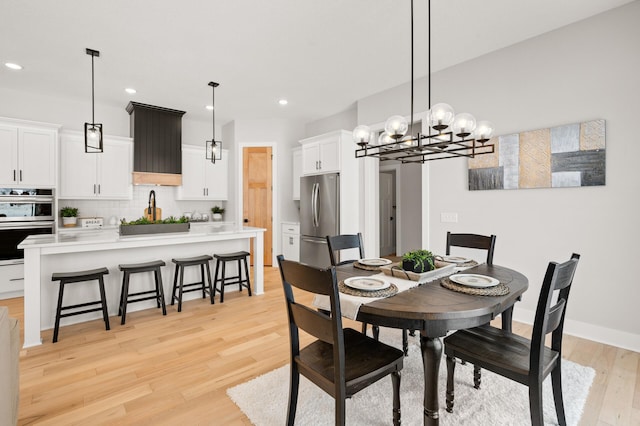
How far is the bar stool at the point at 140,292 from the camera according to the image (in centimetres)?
321

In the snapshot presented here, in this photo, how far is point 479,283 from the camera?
1757 millimetres

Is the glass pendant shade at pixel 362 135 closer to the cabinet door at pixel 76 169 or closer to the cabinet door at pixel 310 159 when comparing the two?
the cabinet door at pixel 310 159

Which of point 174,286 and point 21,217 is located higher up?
point 21,217

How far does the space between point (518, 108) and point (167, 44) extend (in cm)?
371

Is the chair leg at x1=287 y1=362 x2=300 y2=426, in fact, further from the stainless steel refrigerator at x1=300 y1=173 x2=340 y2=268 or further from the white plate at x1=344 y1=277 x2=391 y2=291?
the stainless steel refrigerator at x1=300 y1=173 x2=340 y2=268

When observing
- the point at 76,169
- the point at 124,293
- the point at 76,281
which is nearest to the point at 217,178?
the point at 76,169

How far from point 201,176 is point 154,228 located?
2.62 m

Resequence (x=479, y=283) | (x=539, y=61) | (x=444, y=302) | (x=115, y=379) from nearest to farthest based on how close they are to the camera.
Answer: (x=444, y=302)
(x=479, y=283)
(x=115, y=379)
(x=539, y=61)

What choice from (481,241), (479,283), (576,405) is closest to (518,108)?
(481,241)

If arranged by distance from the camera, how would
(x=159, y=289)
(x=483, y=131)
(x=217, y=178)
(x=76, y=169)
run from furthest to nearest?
(x=217, y=178) → (x=76, y=169) → (x=159, y=289) → (x=483, y=131)

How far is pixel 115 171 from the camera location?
5.20 metres

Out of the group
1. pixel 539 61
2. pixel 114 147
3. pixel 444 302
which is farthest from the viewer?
pixel 114 147

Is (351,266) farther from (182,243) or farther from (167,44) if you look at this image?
(167,44)

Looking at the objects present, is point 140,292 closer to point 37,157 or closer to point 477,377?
point 37,157
